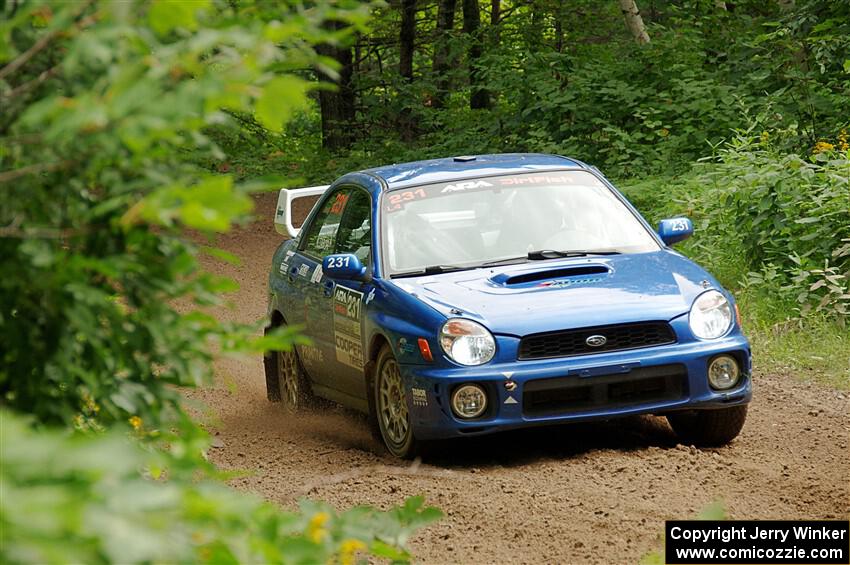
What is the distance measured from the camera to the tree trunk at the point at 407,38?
3123cm

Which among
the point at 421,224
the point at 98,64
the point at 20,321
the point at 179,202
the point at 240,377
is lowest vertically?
the point at 240,377

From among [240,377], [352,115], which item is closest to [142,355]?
[240,377]

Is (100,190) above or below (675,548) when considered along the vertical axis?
above

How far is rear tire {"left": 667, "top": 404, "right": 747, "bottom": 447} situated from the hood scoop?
3.08 ft

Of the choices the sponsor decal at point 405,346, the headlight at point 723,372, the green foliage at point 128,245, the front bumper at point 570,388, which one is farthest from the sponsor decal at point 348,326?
the green foliage at point 128,245

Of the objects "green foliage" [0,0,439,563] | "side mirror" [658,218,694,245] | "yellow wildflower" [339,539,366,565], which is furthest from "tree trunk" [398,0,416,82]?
"green foliage" [0,0,439,563]

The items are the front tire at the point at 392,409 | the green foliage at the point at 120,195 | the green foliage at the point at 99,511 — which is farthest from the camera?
the front tire at the point at 392,409

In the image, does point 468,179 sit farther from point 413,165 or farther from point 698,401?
point 698,401

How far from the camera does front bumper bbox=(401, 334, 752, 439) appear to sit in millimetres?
7289

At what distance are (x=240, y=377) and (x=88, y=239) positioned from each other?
361 inches

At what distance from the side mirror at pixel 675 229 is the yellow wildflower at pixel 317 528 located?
5753 mm

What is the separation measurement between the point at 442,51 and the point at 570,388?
24335 millimetres

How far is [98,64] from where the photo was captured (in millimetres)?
2740

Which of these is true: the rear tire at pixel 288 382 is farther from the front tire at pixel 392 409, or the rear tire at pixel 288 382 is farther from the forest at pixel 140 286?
the forest at pixel 140 286
